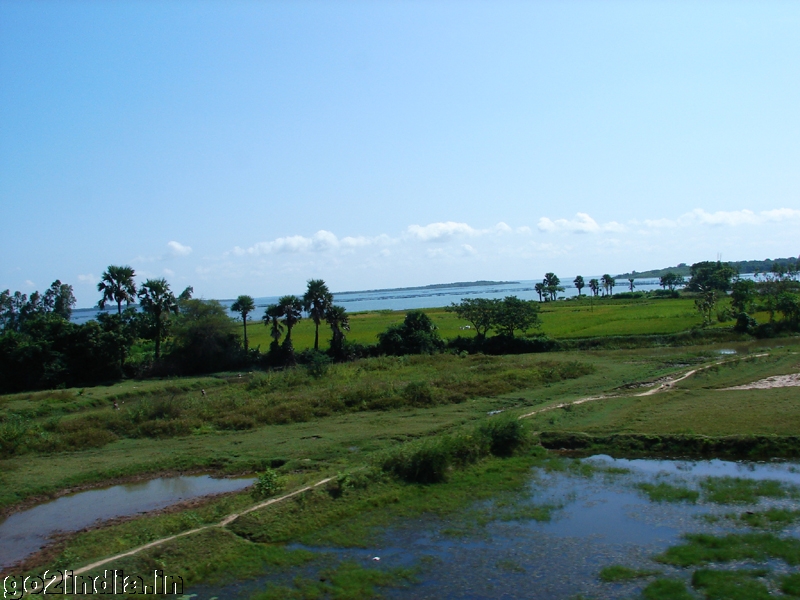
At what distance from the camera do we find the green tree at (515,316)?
5281cm

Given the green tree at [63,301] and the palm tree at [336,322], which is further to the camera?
the green tree at [63,301]

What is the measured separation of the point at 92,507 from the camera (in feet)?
58.4

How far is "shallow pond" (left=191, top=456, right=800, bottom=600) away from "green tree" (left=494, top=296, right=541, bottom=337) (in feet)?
118

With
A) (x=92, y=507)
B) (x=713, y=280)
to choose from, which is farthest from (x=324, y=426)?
(x=713, y=280)

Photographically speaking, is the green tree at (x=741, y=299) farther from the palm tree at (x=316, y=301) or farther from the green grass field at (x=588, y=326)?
the palm tree at (x=316, y=301)

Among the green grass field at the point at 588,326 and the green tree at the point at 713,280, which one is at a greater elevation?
the green tree at the point at 713,280

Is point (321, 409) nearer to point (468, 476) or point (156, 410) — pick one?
point (156, 410)

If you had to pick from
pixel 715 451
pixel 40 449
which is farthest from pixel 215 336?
pixel 715 451

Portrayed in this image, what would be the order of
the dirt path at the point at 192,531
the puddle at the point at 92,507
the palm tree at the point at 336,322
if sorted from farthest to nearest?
the palm tree at the point at 336,322
the puddle at the point at 92,507
the dirt path at the point at 192,531

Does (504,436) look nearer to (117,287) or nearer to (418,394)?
(418,394)

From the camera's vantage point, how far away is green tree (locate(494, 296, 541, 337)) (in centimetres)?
5281

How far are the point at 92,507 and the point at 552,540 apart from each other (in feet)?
45.7

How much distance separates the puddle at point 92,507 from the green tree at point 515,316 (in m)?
37.3

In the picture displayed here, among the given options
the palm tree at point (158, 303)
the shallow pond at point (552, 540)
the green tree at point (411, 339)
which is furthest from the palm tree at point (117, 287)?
the shallow pond at point (552, 540)
